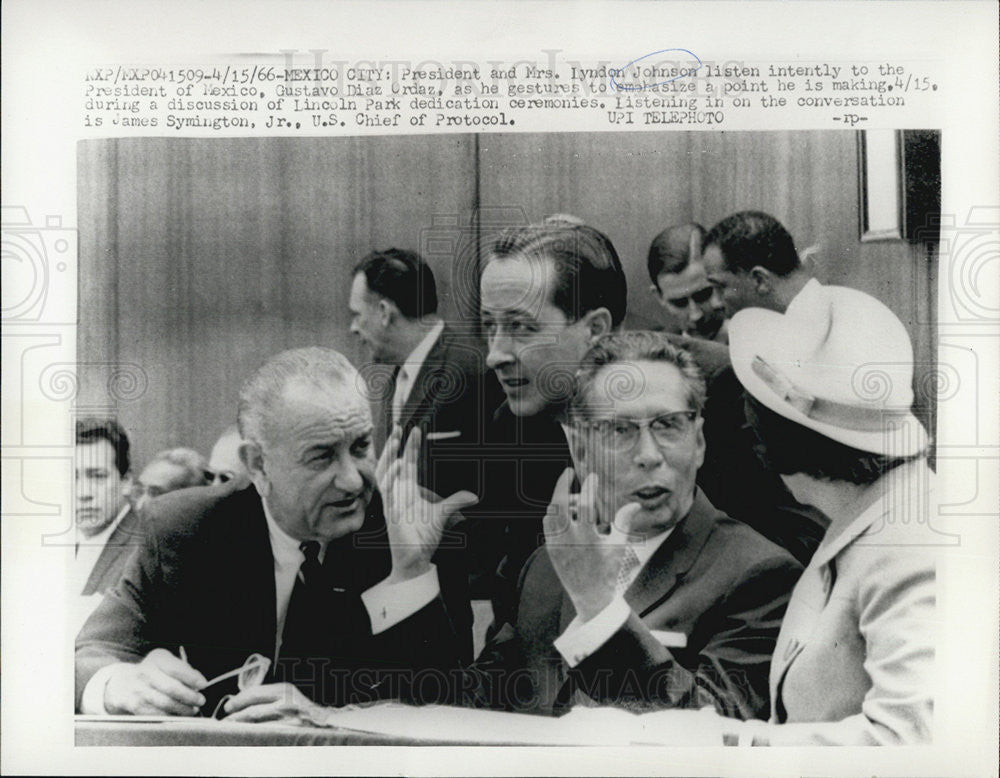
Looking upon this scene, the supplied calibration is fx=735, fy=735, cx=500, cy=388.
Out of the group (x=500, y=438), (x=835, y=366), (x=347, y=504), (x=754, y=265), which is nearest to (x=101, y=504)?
(x=347, y=504)

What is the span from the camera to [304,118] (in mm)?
2146

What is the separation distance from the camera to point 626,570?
2.09 meters

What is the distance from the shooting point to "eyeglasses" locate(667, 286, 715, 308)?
2123mm

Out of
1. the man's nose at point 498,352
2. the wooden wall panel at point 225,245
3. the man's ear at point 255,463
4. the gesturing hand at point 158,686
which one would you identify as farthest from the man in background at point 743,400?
the gesturing hand at point 158,686

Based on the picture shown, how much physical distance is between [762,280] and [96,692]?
228 cm

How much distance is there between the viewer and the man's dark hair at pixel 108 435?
2.15 metres

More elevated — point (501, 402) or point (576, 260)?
point (576, 260)

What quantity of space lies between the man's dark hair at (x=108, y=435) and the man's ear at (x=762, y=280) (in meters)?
1.89

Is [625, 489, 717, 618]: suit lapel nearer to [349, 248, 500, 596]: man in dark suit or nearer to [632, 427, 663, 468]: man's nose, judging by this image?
[632, 427, 663, 468]: man's nose

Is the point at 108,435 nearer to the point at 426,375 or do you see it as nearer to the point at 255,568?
the point at 255,568

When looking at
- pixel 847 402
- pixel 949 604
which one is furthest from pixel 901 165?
pixel 949 604

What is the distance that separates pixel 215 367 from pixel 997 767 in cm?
256

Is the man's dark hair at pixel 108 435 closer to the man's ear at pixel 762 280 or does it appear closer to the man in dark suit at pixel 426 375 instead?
the man in dark suit at pixel 426 375

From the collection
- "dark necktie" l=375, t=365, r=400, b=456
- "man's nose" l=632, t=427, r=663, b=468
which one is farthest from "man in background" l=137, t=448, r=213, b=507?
"man's nose" l=632, t=427, r=663, b=468
